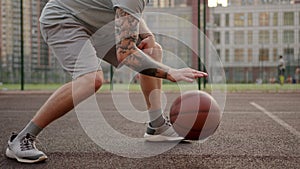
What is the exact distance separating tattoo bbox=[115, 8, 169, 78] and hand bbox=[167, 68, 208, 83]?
0.12 metres

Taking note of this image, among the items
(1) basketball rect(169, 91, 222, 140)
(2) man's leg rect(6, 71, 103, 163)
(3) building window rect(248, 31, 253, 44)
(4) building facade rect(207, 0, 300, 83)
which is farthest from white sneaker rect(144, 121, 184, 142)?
(3) building window rect(248, 31, 253, 44)

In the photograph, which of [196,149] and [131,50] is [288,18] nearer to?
[196,149]

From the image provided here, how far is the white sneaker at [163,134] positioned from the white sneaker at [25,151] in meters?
0.98

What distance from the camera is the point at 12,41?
19.0 metres

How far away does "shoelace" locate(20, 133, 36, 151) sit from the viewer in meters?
2.67

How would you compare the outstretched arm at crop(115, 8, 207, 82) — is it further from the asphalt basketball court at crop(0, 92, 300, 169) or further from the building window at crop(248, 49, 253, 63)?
the building window at crop(248, 49, 253, 63)

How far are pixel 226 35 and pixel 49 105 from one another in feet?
121

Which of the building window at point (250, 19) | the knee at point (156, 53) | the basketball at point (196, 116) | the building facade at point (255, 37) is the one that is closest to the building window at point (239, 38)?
the building facade at point (255, 37)

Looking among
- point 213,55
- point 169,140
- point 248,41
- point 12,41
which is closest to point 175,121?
point 169,140

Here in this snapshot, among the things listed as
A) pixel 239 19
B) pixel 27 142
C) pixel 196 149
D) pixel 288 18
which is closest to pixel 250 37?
pixel 239 19


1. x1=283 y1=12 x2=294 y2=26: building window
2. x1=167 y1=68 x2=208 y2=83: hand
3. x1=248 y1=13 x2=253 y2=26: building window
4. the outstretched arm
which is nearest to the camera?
x1=167 y1=68 x2=208 y2=83: hand

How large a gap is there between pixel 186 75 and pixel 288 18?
70.9ft

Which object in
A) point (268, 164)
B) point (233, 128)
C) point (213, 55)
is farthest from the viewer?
point (213, 55)

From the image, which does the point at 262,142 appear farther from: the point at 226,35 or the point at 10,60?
the point at 226,35
